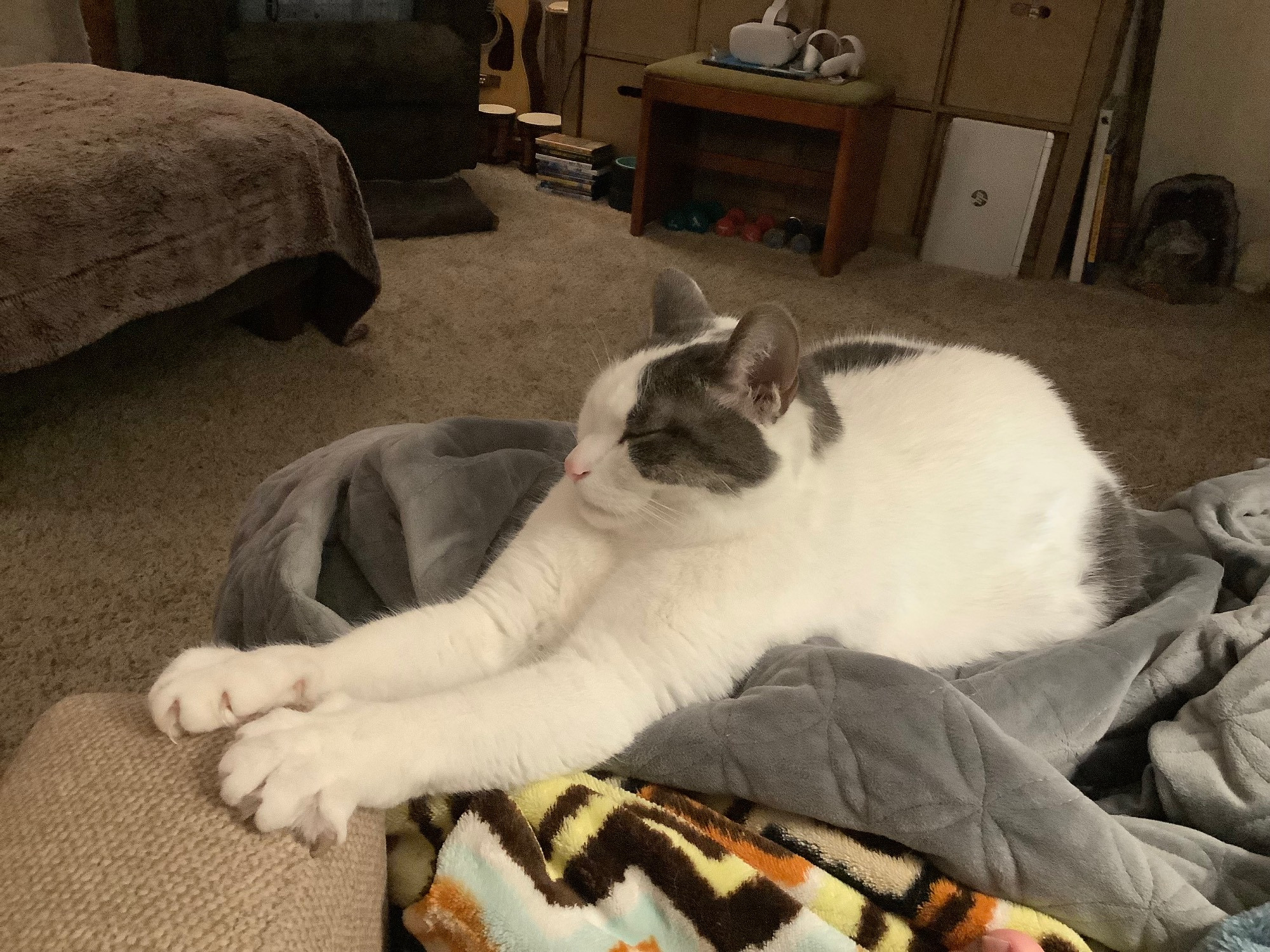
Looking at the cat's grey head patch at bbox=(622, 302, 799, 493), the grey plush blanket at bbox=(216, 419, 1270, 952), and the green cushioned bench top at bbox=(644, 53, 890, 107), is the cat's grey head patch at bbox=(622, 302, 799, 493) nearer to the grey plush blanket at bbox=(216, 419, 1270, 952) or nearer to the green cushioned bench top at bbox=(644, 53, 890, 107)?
the grey plush blanket at bbox=(216, 419, 1270, 952)

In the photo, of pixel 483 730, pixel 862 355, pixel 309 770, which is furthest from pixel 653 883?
pixel 862 355

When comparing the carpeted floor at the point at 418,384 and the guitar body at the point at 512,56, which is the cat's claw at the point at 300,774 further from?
the guitar body at the point at 512,56

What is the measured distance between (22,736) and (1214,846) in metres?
1.46

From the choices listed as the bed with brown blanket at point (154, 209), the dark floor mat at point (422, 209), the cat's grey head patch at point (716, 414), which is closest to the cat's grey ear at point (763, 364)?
the cat's grey head patch at point (716, 414)

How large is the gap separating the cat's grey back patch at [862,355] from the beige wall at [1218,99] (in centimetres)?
257

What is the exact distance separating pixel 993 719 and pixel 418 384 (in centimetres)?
167

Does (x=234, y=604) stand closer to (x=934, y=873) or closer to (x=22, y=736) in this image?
(x=22, y=736)

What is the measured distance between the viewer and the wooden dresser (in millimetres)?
2920

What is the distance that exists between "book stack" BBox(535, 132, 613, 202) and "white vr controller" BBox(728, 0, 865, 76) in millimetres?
708

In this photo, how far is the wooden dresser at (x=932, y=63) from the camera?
9.58ft

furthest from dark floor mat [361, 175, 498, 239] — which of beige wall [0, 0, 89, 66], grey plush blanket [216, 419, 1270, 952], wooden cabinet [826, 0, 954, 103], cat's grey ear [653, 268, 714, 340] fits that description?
cat's grey ear [653, 268, 714, 340]

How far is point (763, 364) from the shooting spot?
0.92 meters

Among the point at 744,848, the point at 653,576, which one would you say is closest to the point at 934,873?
the point at 744,848

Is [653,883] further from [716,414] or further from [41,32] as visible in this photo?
[41,32]
